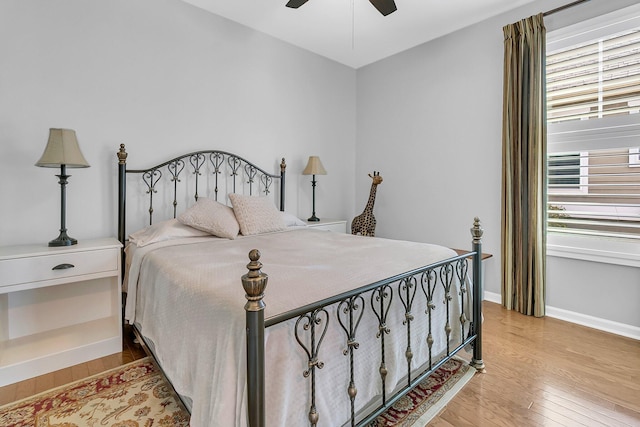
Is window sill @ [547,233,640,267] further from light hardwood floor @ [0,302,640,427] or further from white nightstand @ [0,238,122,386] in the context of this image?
white nightstand @ [0,238,122,386]

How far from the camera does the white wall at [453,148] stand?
2650 mm

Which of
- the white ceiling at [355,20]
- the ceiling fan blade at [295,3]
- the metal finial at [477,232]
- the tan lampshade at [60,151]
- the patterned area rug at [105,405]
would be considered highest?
the white ceiling at [355,20]

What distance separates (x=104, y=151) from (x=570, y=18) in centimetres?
393

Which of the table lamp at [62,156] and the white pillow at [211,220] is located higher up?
the table lamp at [62,156]

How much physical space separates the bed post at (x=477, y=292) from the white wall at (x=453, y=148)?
1350 millimetres

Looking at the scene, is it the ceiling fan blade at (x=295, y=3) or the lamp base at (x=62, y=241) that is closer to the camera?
the lamp base at (x=62, y=241)

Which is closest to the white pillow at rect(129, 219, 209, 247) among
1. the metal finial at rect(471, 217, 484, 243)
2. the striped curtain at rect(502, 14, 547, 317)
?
the metal finial at rect(471, 217, 484, 243)

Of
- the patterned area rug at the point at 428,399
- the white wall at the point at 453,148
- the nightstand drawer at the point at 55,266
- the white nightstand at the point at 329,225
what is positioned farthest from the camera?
the white nightstand at the point at 329,225

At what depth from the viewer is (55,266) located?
195cm

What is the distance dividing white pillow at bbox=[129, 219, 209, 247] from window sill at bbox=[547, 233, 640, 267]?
2.96 metres

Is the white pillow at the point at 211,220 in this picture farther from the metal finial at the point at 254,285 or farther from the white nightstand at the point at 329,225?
the metal finial at the point at 254,285

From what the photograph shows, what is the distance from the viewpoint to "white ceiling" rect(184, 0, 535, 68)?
291 centimetres

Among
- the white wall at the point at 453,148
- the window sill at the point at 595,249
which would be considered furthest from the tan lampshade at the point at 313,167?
the window sill at the point at 595,249

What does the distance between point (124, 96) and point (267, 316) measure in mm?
2463
